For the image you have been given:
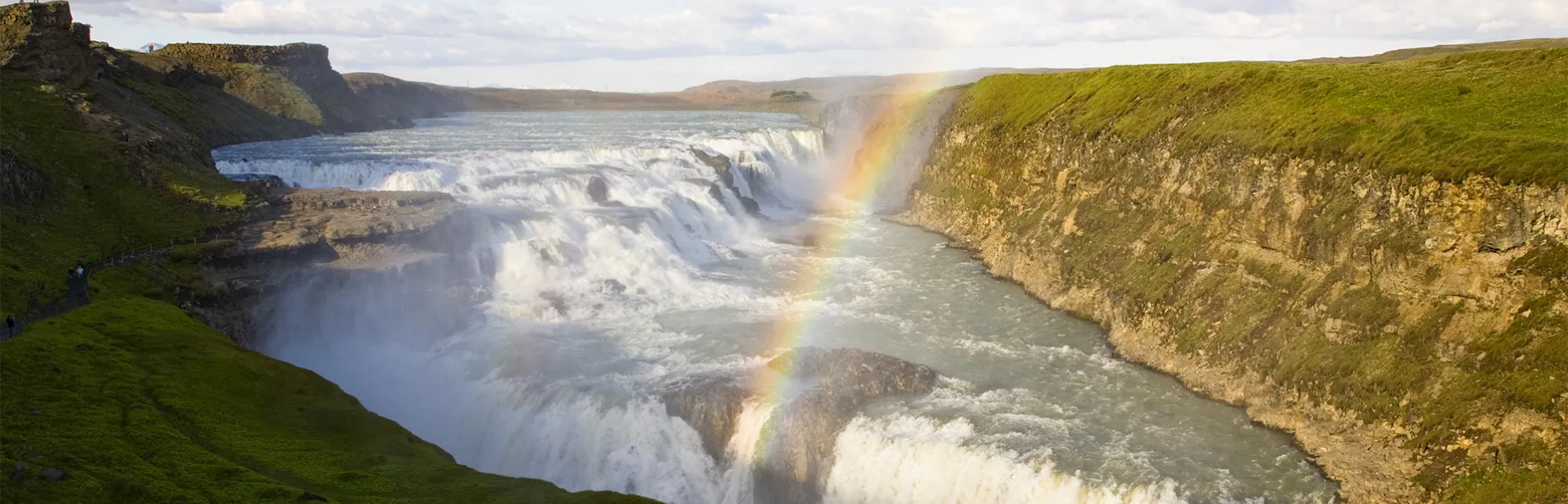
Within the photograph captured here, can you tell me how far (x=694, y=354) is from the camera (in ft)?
106

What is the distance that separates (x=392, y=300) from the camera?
35.8 m

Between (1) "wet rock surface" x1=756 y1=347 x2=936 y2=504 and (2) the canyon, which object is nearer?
(2) the canyon

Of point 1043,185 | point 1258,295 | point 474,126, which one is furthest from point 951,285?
point 474,126

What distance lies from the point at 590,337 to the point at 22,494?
65.6ft

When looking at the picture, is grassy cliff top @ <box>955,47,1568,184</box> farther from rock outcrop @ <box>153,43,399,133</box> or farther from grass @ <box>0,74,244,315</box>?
rock outcrop @ <box>153,43,399,133</box>

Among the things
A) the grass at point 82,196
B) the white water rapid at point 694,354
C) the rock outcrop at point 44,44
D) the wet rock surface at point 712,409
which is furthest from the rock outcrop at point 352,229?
the wet rock surface at point 712,409

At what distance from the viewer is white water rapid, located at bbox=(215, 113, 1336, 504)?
78.5 ft

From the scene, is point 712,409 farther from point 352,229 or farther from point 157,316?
point 352,229

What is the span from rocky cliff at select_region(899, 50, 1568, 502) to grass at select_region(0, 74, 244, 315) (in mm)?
33795

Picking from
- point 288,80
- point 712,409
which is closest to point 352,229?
point 712,409

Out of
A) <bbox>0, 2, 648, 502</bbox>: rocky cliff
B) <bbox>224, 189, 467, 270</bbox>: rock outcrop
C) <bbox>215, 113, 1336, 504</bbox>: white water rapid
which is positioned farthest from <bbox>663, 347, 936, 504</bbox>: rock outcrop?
<bbox>224, 189, 467, 270</bbox>: rock outcrop

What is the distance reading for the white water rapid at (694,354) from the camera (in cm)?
2392

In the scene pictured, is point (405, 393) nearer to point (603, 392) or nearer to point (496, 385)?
point (496, 385)

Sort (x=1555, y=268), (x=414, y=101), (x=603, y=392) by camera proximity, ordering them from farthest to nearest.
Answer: (x=414, y=101) < (x=603, y=392) < (x=1555, y=268)
